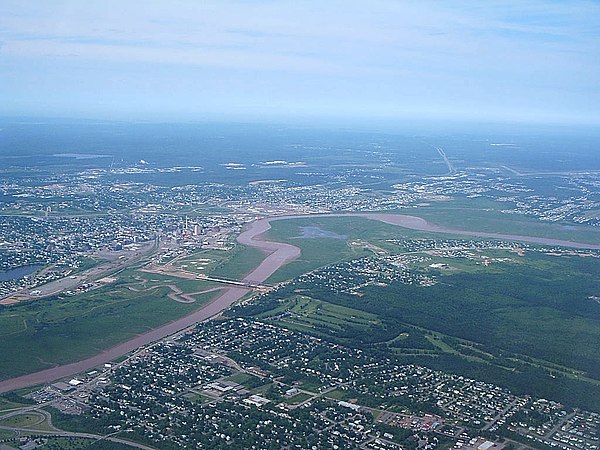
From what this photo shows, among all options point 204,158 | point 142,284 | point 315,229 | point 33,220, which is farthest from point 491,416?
point 204,158

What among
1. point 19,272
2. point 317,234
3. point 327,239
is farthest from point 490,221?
point 19,272

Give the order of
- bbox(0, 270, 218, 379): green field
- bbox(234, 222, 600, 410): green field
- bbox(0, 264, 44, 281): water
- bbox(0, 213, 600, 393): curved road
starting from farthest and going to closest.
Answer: bbox(0, 264, 44, 281): water < bbox(0, 270, 218, 379): green field < bbox(234, 222, 600, 410): green field < bbox(0, 213, 600, 393): curved road

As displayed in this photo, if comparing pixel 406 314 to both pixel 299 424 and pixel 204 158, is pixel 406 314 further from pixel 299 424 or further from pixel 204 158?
pixel 204 158

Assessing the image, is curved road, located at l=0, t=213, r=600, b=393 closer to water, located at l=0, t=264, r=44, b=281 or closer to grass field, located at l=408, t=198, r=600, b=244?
grass field, located at l=408, t=198, r=600, b=244

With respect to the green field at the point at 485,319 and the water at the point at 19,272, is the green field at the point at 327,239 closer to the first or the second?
the green field at the point at 485,319

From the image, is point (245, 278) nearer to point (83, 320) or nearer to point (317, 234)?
point (83, 320)

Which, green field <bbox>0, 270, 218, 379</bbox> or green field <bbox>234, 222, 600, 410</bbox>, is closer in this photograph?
green field <bbox>234, 222, 600, 410</bbox>

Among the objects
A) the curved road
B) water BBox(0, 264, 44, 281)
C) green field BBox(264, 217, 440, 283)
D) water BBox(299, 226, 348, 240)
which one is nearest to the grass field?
the curved road
